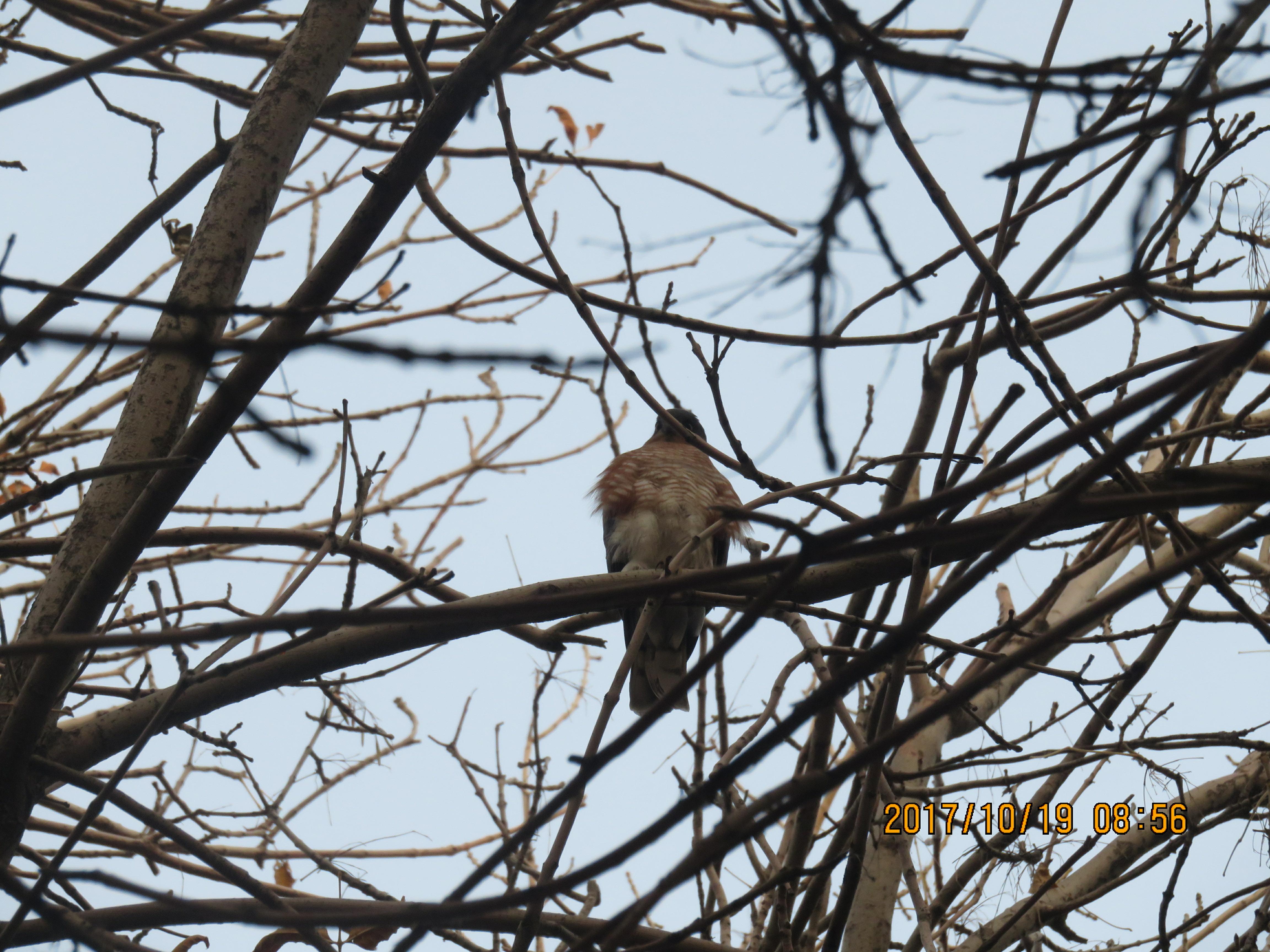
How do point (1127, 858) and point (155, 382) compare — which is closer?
point (155, 382)

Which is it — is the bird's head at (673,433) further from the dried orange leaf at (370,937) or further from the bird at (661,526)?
the dried orange leaf at (370,937)

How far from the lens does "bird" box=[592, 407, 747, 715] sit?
475cm

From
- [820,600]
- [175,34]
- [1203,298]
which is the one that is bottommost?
[820,600]

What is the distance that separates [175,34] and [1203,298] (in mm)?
1991

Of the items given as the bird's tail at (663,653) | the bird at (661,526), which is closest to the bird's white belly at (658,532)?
the bird at (661,526)

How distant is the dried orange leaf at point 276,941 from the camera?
201 centimetres

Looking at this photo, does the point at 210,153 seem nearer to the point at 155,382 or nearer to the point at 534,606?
the point at 155,382

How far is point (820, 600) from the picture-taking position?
230 centimetres

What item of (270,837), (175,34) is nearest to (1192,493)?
(175,34)
